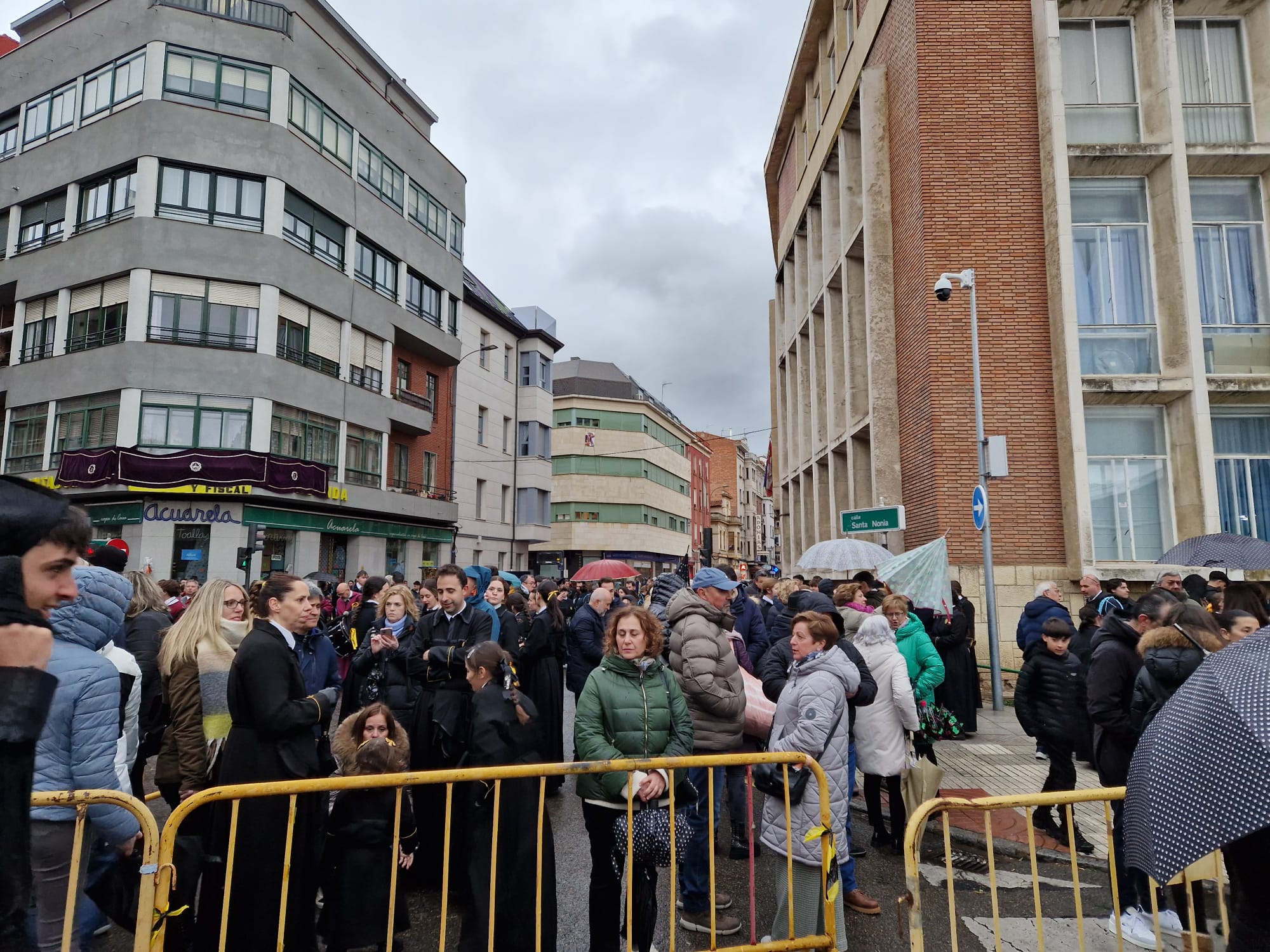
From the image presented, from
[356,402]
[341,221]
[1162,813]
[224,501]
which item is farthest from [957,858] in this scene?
[341,221]

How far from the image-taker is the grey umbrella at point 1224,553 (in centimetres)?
934

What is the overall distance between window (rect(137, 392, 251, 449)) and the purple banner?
1.34ft

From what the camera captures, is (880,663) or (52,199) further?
(52,199)

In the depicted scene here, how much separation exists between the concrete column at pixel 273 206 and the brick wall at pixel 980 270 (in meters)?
18.8

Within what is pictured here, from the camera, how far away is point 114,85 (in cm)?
2386

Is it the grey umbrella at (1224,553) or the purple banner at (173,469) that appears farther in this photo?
the purple banner at (173,469)

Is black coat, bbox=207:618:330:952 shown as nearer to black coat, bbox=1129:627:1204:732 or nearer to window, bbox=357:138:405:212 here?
black coat, bbox=1129:627:1204:732

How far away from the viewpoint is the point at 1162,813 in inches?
73.0

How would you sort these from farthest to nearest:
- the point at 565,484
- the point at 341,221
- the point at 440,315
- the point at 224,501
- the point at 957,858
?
the point at 565,484, the point at 440,315, the point at 341,221, the point at 224,501, the point at 957,858

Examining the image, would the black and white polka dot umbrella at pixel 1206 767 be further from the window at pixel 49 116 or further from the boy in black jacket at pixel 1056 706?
the window at pixel 49 116

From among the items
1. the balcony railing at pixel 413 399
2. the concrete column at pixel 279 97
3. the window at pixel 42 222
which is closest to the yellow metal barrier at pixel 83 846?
the concrete column at pixel 279 97

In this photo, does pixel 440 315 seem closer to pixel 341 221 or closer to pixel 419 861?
pixel 341 221

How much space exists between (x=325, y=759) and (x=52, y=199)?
29.2 m

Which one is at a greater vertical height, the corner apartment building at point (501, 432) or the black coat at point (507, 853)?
the corner apartment building at point (501, 432)
